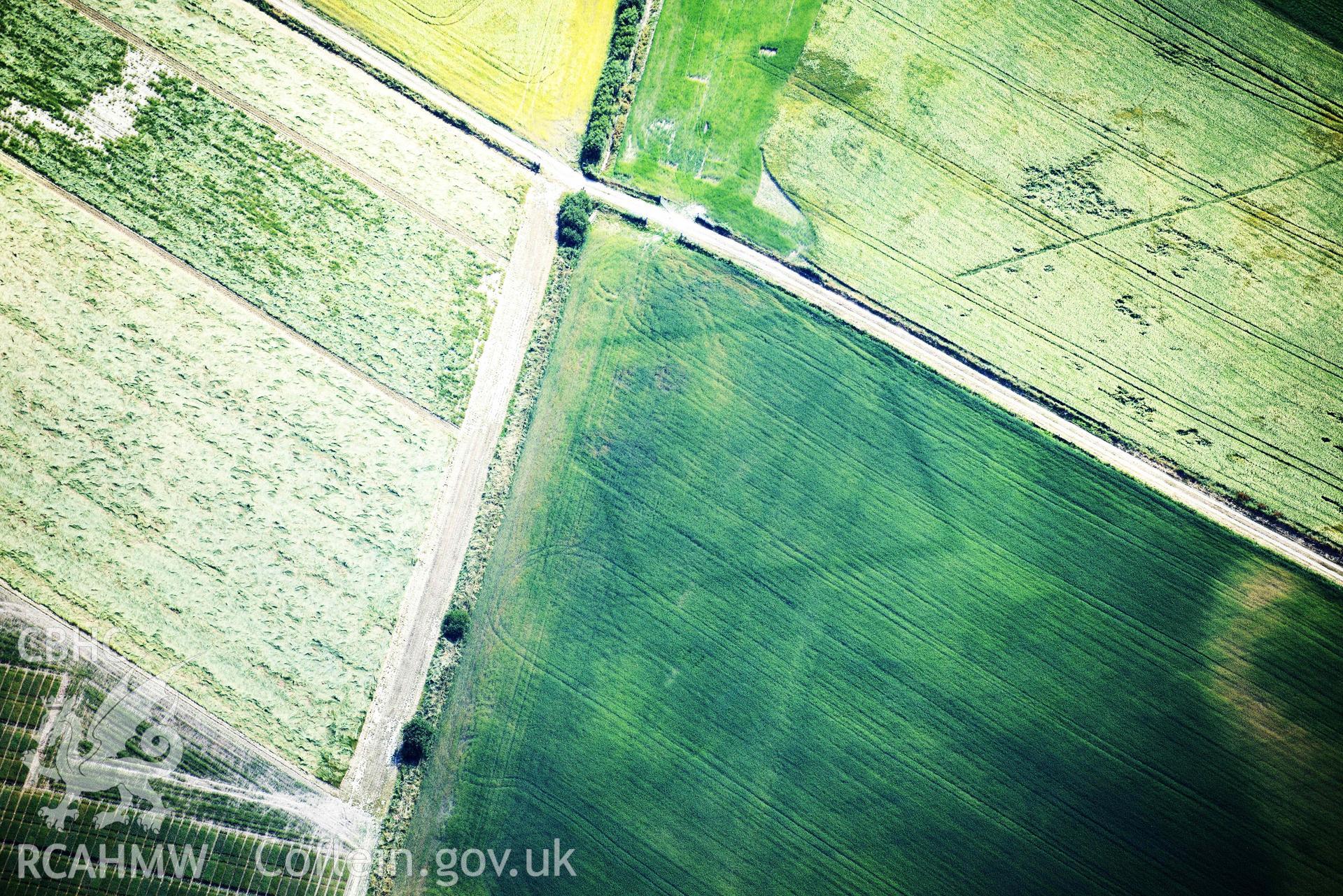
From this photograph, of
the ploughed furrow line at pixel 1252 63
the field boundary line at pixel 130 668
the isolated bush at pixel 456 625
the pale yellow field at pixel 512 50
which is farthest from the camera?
the pale yellow field at pixel 512 50

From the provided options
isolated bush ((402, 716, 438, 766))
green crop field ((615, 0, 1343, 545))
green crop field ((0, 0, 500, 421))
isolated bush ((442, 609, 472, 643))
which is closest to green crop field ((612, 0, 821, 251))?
green crop field ((615, 0, 1343, 545))

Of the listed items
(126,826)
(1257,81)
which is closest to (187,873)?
(126,826)

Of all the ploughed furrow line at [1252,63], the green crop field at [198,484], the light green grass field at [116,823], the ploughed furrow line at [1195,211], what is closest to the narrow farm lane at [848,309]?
the ploughed furrow line at [1195,211]

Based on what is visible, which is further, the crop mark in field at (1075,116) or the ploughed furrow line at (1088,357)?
the crop mark in field at (1075,116)

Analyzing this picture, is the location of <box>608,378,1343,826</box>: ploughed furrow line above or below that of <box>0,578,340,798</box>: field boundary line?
above

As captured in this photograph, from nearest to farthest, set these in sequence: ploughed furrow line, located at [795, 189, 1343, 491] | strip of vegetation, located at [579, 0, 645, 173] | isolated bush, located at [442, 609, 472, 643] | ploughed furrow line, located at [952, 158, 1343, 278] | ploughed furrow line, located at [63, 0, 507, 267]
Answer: isolated bush, located at [442, 609, 472, 643]
ploughed furrow line, located at [63, 0, 507, 267]
ploughed furrow line, located at [795, 189, 1343, 491]
ploughed furrow line, located at [952, 158, 1343, 278]
strip of vegetation, located at [579, 0, 645, 173]

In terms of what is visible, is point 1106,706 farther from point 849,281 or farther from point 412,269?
point 412,269

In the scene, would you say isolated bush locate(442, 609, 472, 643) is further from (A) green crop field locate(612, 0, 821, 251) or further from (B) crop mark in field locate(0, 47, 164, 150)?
(B) crop mark in field locate(0, 47, 164, 150)

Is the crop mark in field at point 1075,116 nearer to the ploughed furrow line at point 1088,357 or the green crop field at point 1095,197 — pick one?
the green crop field at point 1095,197
